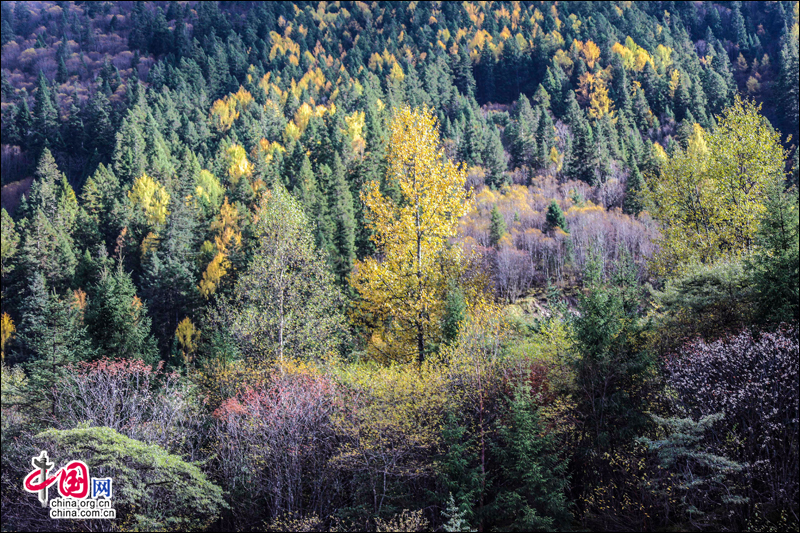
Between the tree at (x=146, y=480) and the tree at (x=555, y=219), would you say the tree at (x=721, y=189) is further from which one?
the tree at (x=555, y=219)

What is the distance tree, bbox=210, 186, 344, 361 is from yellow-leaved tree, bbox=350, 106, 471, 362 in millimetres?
3221

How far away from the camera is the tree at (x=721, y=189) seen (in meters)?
18.6

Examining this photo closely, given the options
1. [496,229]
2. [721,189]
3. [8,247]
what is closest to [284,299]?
[721,189]

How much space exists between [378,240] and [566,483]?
8017 mm

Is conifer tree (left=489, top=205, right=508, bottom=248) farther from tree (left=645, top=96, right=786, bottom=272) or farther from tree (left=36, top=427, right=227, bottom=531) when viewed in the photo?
tree (left=36, top=427, right=227, bottom=531)

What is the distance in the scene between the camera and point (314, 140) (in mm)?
65500

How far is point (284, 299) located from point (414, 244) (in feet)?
19.0

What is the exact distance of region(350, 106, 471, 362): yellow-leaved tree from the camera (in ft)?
45.8

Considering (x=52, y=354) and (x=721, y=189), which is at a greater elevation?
(x=721, y=189)

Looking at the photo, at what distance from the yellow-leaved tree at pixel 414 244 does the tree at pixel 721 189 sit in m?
9.27

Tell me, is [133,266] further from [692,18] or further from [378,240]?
[692,18]

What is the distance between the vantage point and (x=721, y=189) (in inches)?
760

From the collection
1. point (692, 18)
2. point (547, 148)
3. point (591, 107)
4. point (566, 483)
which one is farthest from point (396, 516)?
point (692, 18)

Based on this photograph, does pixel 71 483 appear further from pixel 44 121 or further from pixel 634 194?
pixel 44 121
